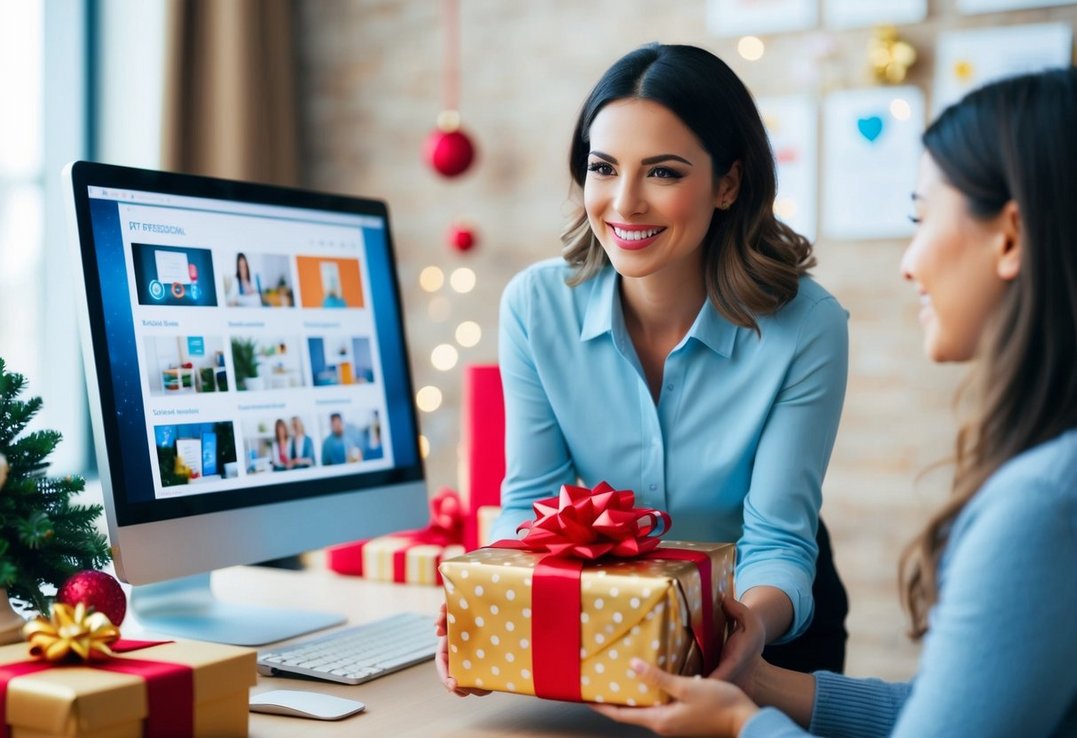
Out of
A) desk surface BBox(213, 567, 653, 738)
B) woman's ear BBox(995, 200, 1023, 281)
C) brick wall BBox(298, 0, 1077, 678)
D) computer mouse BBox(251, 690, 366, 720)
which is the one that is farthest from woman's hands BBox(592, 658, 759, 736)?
brick wall BBox(298, 0, 1077, 678)

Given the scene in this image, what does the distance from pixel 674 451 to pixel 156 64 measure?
1849mm

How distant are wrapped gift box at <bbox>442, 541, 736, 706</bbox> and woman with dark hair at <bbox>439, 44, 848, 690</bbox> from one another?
276 millimetres

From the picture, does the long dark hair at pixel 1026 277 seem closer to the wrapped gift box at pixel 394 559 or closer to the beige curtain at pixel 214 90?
the wrapped gift box at pixel 394 559

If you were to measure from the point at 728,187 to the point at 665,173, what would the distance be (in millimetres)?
121

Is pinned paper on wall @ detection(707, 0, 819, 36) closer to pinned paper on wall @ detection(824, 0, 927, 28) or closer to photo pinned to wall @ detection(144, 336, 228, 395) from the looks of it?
pinned paper on wall @ detection(824, 0, 927, 28)

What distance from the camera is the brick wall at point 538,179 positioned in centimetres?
254

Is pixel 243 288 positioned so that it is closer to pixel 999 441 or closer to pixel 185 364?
pixel 185 364

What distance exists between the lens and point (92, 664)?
3.23 feet

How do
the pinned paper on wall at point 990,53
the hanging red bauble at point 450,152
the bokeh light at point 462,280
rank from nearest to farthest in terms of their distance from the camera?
the pinned paper on wall at point 990,53 < the hanging red bauble at point 450,152 < the bokeh light at point 462,280

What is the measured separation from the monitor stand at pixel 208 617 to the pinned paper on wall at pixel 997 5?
1851mm

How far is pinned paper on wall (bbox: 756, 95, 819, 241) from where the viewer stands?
2.59 meters

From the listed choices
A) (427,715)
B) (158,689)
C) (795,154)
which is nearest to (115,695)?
(158,689)

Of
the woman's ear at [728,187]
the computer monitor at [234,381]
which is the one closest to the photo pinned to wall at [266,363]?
the computer monitor at [234,381]

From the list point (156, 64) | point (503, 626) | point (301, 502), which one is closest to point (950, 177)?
point (503, 626)
